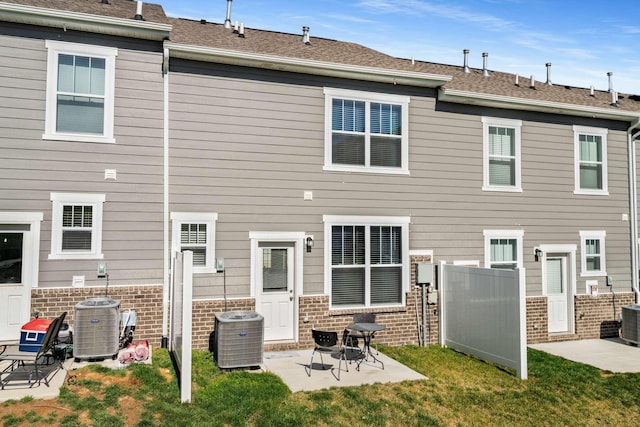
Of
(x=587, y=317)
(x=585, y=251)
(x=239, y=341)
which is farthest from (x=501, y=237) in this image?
(x=239, y=341)

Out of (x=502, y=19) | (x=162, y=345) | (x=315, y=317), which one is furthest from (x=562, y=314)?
(x=162, y=345)

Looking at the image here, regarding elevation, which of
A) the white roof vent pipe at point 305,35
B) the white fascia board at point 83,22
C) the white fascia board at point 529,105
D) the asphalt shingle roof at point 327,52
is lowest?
the white fascia board at point 529,105

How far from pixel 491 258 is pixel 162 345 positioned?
7760 mm

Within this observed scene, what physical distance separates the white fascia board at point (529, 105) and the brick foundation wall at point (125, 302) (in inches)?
304

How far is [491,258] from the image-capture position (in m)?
11.2

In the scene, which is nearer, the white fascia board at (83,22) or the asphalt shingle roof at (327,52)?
the white fascia board at (83,22)

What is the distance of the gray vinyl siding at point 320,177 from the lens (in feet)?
29.6

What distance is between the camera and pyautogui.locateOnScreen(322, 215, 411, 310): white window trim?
382 inches

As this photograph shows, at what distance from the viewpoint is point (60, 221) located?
26.5 feet

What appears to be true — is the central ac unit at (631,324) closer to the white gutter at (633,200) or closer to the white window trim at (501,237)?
the white gutter at (633,200)

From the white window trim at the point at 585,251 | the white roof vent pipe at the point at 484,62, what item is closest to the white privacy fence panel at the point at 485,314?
the white window trim at the point at 585,251

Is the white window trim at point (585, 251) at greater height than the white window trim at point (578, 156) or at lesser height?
lesser

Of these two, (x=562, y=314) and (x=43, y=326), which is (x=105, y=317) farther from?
(x=562, y=314)

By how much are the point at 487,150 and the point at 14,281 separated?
10.3m
